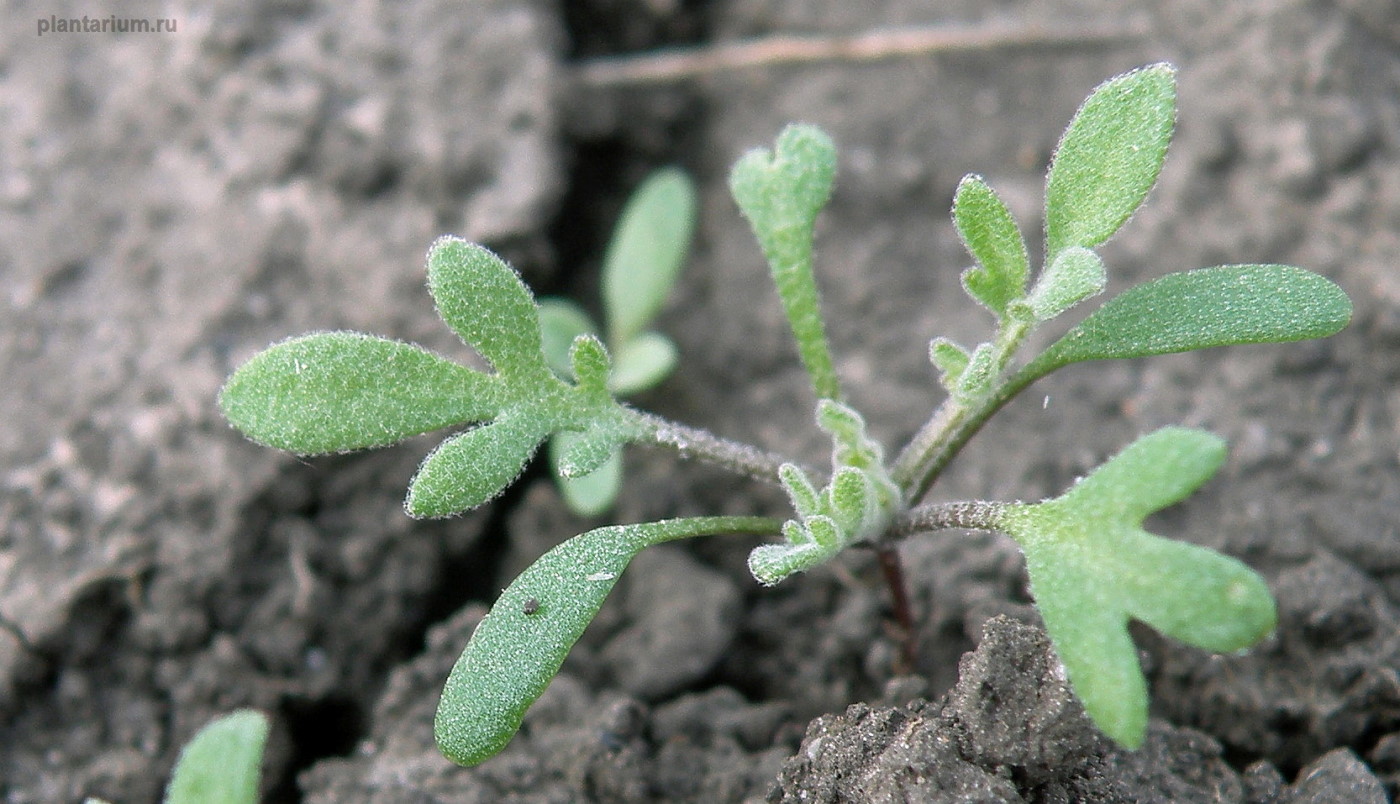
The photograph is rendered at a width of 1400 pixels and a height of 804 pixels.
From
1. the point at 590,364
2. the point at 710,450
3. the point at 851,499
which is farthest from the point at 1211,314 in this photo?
the point at 590,364

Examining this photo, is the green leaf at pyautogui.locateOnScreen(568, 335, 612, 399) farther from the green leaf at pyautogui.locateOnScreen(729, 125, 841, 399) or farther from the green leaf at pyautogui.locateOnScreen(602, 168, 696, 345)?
the green leaf at pyautogui.locateOnScreen(602, 168, 696, 345)

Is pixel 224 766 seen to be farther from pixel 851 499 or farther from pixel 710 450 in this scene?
pixel 851 499

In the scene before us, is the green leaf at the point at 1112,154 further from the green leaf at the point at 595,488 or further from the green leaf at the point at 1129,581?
the green leaf at the point at 595,488

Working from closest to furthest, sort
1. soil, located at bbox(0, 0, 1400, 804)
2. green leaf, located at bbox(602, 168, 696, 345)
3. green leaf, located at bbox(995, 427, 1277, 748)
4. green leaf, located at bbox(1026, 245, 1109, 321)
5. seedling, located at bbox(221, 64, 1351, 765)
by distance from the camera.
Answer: green leaf, located at bbox(995, 427, 1277, 748), seedling, located at bbox(221, 64, 1351, 765), green leaf, located at bbox(1026, 245, 1109, 321), soil, located at bbox(0, 0, 1400, 804), green leaf, located at bbox(602, 168, 696, 345)

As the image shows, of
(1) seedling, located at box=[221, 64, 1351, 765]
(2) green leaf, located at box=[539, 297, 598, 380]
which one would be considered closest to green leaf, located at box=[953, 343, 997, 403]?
(1) seedling, located at box=[221, 64, 1351, 765]

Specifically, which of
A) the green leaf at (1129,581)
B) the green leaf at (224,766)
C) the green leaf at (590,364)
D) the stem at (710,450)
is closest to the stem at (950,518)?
the green leaf at (1129,581)
